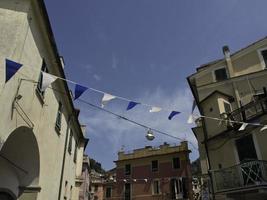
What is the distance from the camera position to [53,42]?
35.4ft

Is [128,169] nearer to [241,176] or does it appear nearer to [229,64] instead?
[229,64]

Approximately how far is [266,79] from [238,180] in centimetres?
690

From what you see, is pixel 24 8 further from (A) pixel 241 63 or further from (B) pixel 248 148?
(A) pixel 241 63

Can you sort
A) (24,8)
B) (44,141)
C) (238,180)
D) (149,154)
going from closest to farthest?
(24,8) → (44,141) → (238,180) → (149,154)

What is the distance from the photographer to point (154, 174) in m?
38.8

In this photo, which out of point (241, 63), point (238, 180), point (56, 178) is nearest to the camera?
point (56, 178)

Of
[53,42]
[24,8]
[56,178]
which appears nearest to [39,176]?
[56,178]

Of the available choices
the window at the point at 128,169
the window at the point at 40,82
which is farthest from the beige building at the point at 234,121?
the window at the point at 128,169

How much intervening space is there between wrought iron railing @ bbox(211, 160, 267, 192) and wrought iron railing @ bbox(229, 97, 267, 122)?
2.86m

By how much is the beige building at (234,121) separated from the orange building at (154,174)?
1910 centimetres

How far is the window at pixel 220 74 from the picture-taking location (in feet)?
62.3

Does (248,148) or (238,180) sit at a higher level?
(248,148)

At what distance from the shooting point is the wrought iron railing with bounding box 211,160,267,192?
1300 cm

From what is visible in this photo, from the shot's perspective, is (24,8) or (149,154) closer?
(24,8)
